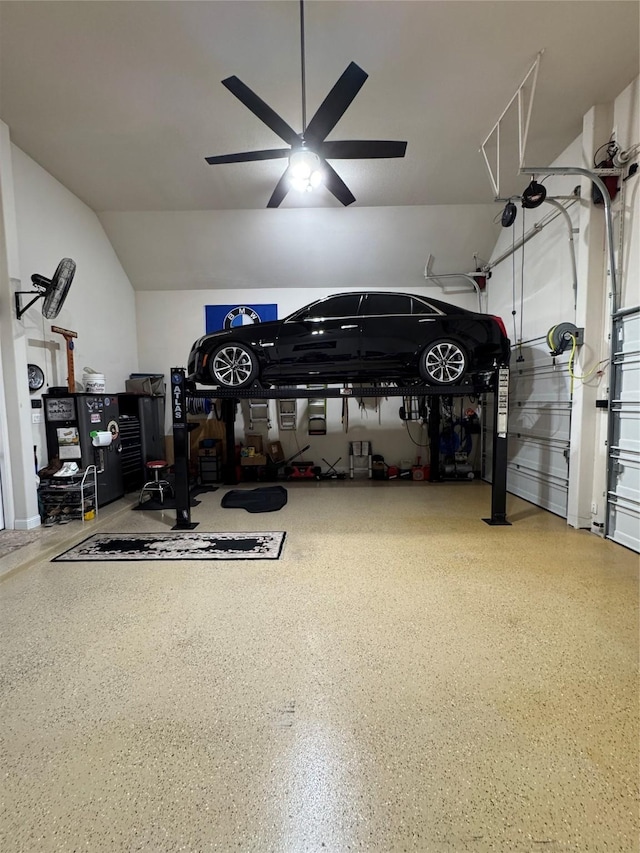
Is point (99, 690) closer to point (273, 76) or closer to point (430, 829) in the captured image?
point (430, 829)

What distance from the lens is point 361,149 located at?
2.90 m

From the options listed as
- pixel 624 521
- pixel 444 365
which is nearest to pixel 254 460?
pixel 444 365

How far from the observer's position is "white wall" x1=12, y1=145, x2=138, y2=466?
396 cm

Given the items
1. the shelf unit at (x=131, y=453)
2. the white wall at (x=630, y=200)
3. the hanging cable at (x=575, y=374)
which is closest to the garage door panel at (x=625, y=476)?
the hanging cable at (x=575, y=374)

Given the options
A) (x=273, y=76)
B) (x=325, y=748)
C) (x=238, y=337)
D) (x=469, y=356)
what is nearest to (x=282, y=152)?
(x=273, y=76)

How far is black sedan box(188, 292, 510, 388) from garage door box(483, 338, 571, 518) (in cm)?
72

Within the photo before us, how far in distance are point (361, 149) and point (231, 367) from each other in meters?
2.46

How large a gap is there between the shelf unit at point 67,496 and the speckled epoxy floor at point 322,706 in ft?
4.18

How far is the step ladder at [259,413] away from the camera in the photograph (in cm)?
619

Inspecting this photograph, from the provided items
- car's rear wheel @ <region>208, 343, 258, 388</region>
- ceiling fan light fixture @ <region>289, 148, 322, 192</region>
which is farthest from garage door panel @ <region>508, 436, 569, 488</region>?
ceiling fan light fixture @ <region>289, 148, 322, 192</region>

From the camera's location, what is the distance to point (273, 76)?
2977 mm

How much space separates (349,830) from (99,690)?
4.07 ft

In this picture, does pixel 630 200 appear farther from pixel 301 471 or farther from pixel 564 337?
pixel 301 471

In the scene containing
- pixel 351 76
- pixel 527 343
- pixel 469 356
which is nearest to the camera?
pixel 351 76
